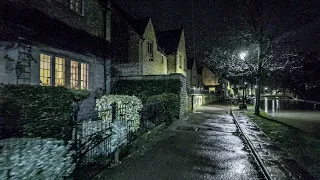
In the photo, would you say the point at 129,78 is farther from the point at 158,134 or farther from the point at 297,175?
the point at 297,175

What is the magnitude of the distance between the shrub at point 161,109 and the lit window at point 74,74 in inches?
169

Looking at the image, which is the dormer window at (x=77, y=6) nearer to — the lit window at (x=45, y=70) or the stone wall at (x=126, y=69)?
the lit window at (x=45, y=70)

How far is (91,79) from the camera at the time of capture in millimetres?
15391

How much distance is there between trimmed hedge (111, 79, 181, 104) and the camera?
19.3 metres

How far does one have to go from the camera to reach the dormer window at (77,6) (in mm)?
14094

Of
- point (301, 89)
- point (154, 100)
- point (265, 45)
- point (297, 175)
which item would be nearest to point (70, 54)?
point (154, 100)

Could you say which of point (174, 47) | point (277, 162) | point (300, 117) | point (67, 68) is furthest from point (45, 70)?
Result: point (174, 47)

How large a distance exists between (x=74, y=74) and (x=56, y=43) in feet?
7.56

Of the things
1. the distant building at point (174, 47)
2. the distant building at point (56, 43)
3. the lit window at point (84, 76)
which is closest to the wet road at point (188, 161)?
the distant building at point (56, 43)

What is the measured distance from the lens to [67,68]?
1342 cm

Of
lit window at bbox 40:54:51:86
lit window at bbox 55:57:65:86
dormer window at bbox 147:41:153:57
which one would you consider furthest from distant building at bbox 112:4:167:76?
lit window at bbox 40:54:51:86

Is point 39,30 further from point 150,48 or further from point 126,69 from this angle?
point 150,48

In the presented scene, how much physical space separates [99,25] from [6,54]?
25.5 ft

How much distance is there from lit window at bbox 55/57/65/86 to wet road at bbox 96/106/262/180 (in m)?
5.93
